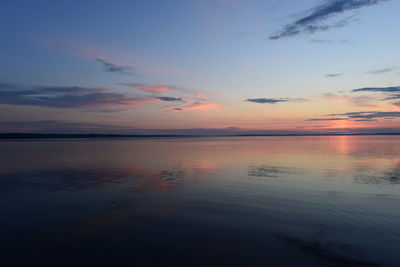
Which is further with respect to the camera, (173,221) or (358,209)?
(358,209)

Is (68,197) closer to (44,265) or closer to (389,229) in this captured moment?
(44,265)

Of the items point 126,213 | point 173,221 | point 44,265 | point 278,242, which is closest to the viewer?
point 44,265

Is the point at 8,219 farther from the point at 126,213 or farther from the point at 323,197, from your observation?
the point at 323,197

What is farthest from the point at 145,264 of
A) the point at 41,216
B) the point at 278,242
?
the point at 41,216

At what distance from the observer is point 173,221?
11398mm

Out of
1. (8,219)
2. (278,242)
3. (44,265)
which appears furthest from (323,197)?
(8,219)

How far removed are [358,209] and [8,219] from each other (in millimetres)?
16992

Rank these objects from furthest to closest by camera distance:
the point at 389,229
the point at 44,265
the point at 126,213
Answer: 1. the point at 126,213
2. the point at 389,229
3. the point at 44,265

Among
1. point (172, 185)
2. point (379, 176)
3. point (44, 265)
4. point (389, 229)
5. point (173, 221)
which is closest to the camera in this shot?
point (44, 265)

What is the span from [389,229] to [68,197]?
16.6m

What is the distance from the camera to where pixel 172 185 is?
19.1 m

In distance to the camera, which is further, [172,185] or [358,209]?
[172,185]

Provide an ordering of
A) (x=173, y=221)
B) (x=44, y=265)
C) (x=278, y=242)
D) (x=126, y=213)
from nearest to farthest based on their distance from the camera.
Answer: (x=44, y=265) → (x=278, y=242) → (x=173, y=221) → (x=126, y=213)

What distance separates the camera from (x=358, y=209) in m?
13.1
